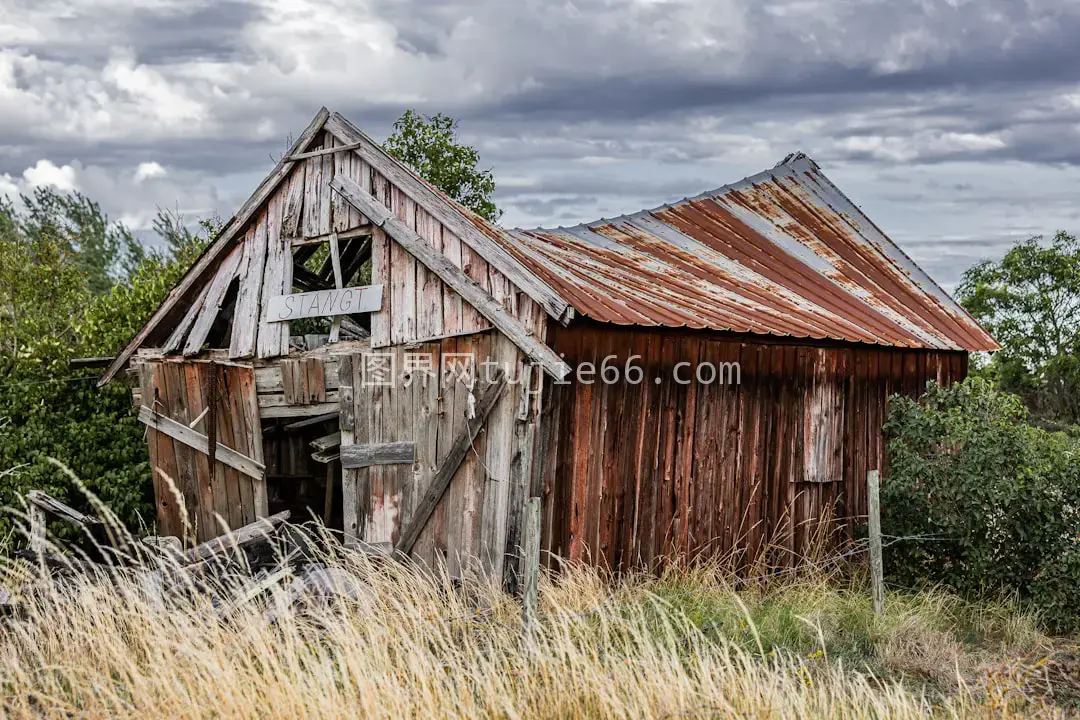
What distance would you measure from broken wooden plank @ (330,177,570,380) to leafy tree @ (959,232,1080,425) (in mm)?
20815

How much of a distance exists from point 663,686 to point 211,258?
813cm

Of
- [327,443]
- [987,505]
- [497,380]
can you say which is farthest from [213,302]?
[987,505]

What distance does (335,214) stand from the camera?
410 inches

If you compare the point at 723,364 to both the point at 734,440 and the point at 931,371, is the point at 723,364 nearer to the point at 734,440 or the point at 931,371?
the point at 734,440

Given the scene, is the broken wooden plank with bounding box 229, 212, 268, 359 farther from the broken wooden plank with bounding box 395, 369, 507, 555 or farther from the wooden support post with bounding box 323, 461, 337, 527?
the broken wooden plank with bounding box 395, 369, 507, 555

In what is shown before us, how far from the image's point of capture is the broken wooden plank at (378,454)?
31.6 feet

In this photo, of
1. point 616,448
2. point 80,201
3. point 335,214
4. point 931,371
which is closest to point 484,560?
point 616,448

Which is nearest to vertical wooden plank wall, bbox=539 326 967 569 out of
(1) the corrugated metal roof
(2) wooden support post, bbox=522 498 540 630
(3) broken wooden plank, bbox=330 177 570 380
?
(3) broken wooden plank, bbox=330 177 570 380

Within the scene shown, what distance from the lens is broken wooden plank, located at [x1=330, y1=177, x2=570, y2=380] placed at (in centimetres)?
855

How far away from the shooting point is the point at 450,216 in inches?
367

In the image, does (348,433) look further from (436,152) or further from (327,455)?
(436,152)

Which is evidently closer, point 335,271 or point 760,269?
A: point 335,271

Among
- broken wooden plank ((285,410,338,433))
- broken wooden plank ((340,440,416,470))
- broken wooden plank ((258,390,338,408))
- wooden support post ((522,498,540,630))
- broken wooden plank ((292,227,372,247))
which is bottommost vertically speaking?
wooden support post ((522,498,540,630))

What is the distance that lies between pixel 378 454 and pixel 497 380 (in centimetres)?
153
